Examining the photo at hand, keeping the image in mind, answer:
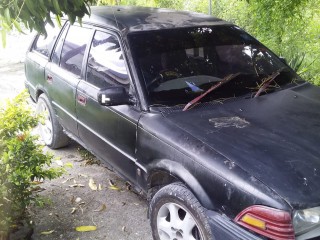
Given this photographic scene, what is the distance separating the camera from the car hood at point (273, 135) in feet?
6.71

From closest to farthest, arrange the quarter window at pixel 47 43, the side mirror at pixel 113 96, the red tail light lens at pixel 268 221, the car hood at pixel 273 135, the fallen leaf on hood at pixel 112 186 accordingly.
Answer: the red tail light lens at pixel 268 221 < the car hood at pixel 273 135 < the side mirror at pixel 113 96 < the fallen leaf on hood at pixel 112 186 < the quarter window at pixel 47 43

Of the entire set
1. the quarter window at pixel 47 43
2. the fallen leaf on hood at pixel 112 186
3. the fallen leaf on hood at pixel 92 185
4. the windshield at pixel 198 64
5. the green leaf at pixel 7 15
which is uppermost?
the green leaf at pixel 7 15

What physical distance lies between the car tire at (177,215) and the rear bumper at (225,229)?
59 mm

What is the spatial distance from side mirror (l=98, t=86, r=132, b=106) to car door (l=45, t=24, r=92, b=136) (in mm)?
931

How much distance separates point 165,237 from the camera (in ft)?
8.97

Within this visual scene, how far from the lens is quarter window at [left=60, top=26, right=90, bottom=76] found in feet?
12.3

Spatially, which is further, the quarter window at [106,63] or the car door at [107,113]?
the quarter window at [106,63]

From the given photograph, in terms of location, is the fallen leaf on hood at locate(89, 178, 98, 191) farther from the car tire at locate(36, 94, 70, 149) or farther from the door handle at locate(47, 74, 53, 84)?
the door handle at locate(47, 74, 53, 84)

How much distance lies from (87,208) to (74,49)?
1.67 m

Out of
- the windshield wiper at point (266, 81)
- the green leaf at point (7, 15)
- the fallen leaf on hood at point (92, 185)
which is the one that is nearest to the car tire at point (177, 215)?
the windshield wiper at point (266, 81)

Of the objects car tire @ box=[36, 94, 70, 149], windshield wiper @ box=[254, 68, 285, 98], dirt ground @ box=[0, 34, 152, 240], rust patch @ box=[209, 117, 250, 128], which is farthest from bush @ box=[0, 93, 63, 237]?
windshield wiper @ box=[254, 68, 285, 98]

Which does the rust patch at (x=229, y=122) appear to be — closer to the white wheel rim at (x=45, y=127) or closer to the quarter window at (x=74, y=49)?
the quarter window at (x=74, y=49)

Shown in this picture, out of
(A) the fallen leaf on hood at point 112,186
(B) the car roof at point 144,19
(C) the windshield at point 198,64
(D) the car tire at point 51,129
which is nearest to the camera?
(C) the windshield at point 198,64

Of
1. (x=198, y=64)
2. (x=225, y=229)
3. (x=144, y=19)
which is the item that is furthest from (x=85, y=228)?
(x=144, y=19)
